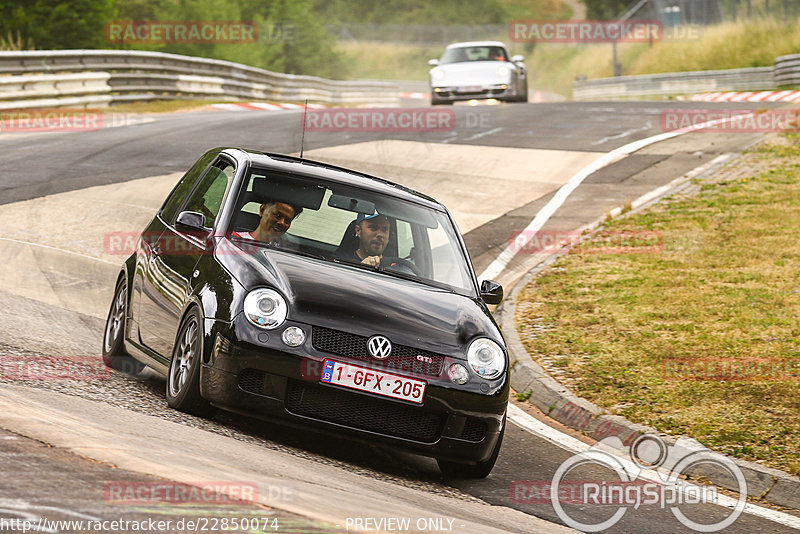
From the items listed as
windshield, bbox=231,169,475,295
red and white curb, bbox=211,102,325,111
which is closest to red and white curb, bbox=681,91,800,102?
red and white curb, bbox=211,102,325,111

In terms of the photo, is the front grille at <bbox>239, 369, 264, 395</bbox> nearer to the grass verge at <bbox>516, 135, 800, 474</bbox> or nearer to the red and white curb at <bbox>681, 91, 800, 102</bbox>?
the grass verge at <bbox>516, 135, 800, 474</bbox>

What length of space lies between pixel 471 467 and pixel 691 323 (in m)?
4.44

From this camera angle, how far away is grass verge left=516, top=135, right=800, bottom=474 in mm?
7895

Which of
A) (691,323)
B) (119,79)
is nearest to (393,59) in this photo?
(119,79)

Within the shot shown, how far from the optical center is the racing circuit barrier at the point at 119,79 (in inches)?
938

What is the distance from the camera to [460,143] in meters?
20.7

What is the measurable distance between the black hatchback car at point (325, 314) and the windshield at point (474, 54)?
74.9 feet

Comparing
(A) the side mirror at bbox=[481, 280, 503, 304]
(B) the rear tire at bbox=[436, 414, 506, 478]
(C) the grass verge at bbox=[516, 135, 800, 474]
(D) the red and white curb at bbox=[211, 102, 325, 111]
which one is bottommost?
(C) the grass verge at bbox=[516, 135, 800, 474]

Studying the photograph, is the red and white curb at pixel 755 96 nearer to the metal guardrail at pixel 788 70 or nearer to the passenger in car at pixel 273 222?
the metal guardrail at pixel 788 70

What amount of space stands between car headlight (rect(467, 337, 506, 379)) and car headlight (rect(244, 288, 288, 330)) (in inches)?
41.8

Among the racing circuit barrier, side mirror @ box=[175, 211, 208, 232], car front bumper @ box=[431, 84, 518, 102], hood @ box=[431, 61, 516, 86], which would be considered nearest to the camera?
side mirror @ box=[175, 211, 208, 232]

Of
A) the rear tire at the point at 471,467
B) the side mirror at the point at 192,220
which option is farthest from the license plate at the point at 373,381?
the side mirror at the point at 192,220

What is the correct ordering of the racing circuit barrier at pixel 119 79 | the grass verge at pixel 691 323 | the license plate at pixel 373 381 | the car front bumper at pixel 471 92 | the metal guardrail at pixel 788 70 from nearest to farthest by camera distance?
the license plate at pixel 373 381
the grass verge at pixel 691 323
the racing circuit barrier at pixel 119 79
the car front bumper at pixel 471 92
the metal guardrail at pixel 788 70

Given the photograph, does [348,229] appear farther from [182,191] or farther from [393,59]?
[393,59]
